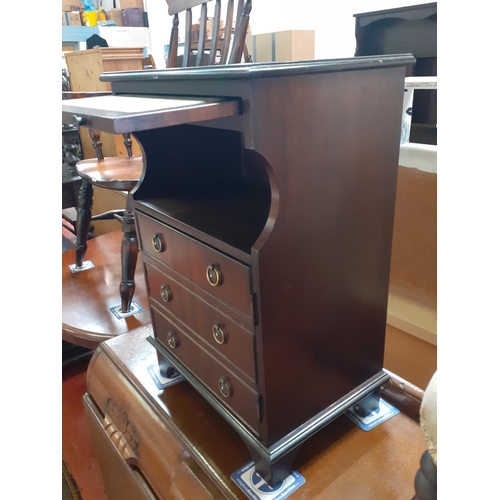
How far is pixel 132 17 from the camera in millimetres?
4477

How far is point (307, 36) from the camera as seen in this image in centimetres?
243

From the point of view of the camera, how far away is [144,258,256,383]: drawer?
0.72 m

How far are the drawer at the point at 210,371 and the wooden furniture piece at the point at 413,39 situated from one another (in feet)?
5.59

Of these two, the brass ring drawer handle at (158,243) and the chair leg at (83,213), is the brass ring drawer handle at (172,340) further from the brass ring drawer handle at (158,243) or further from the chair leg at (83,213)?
the chair leg at (83,213)

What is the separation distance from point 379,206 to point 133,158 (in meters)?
1.38

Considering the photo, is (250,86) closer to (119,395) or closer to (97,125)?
(97,125)

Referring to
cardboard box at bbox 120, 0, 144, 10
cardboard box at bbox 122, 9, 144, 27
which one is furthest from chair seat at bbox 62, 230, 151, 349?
cardboard box at bbox 120, 0, 144, 10

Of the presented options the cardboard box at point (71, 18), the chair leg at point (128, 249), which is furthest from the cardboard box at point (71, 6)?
the chair leg at point (128, 249)

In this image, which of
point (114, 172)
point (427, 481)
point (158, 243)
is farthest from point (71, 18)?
point (427, 481)

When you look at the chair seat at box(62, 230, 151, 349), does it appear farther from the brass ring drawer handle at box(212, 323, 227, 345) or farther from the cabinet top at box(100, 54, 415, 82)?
the cabinet top at box(100, 54, 415, 82)

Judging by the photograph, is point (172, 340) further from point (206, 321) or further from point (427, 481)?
point (427, 481)

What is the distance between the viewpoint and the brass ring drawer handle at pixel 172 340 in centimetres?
93
